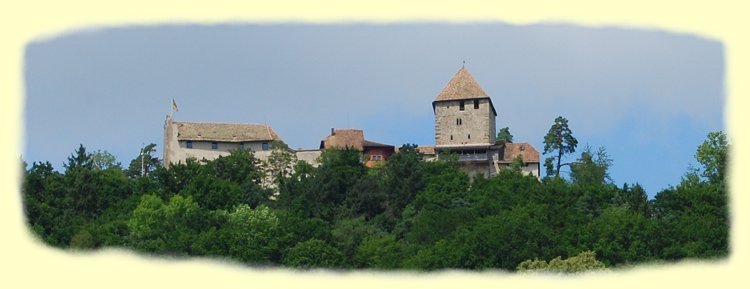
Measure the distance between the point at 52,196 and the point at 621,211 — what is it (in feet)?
81.9

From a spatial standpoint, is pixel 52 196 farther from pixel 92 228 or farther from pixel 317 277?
pixel 317 277

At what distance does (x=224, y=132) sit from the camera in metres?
69.1

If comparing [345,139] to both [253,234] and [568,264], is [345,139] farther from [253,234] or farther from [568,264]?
[568,264]

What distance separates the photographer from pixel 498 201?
169ft

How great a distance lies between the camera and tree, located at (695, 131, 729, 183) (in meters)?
57.9

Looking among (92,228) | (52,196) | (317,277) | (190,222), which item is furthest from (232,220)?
(317,277)

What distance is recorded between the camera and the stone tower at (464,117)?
69.2 m

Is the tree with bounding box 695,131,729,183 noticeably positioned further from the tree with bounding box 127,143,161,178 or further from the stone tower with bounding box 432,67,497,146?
the tree with bounding box 127,143,161,178

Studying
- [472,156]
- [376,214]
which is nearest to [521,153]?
[472,156]

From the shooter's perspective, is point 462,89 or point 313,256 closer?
point 313,256

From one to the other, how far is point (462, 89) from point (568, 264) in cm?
3613

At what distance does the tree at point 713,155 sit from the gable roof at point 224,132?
23925 millimetres

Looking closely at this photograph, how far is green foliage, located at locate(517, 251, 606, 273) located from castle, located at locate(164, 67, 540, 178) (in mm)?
27716

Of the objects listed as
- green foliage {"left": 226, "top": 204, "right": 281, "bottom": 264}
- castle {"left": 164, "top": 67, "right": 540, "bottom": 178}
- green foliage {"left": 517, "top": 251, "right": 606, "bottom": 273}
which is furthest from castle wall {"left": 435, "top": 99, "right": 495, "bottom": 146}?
green foliage {"left": 517, "top": 251, "right": 606, "bottom": 273}
